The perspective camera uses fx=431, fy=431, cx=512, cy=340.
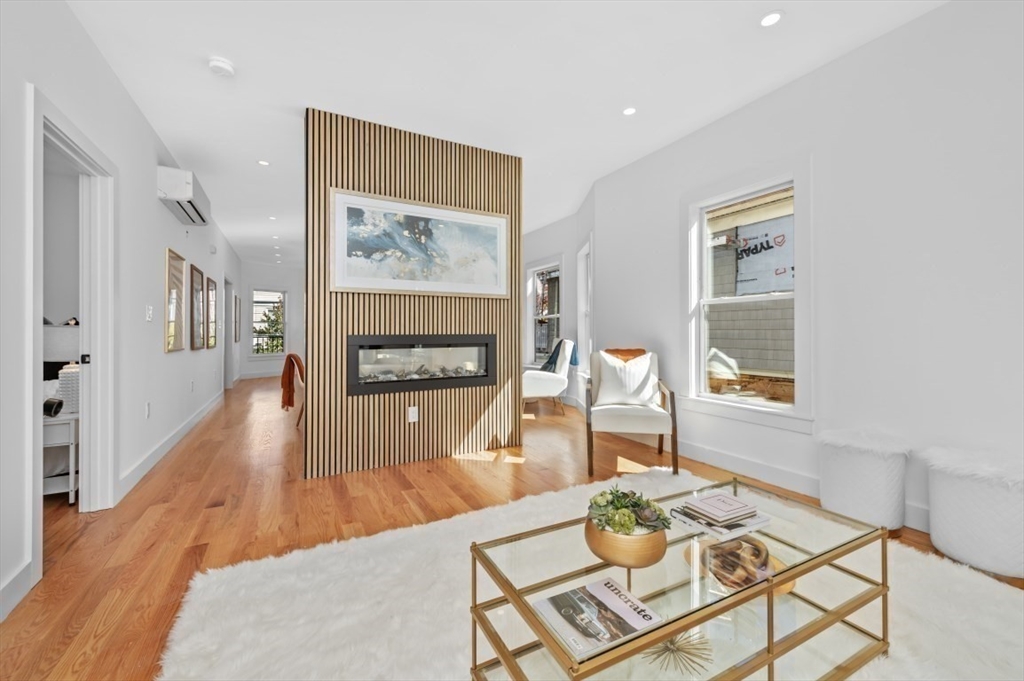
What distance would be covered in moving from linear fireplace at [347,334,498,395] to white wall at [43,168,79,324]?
190 cm

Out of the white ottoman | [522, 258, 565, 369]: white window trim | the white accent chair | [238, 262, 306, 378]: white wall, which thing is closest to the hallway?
the white accent chair

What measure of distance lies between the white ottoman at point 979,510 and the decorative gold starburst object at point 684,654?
1587 mm

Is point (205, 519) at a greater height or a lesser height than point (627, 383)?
lesser

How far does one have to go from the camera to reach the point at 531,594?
1111 millimetres

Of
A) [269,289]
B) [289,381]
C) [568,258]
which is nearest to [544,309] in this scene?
[568,258]

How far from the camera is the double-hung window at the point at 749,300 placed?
298 cm

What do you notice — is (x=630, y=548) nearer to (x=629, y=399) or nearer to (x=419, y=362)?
(x=629, y=399)

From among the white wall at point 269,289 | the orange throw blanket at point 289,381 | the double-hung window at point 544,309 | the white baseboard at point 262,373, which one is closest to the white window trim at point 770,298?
the double-hung window at point 544,309

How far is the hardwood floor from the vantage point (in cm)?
144

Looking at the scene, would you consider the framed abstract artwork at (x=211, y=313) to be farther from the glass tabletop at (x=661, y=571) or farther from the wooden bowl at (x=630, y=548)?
the wooden bowl at (x=630, y=548)

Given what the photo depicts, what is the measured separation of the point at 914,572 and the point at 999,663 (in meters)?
0.53

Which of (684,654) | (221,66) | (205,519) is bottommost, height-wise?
(205,519)

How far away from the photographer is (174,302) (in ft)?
13.0

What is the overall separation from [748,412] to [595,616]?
2571 millimetres
